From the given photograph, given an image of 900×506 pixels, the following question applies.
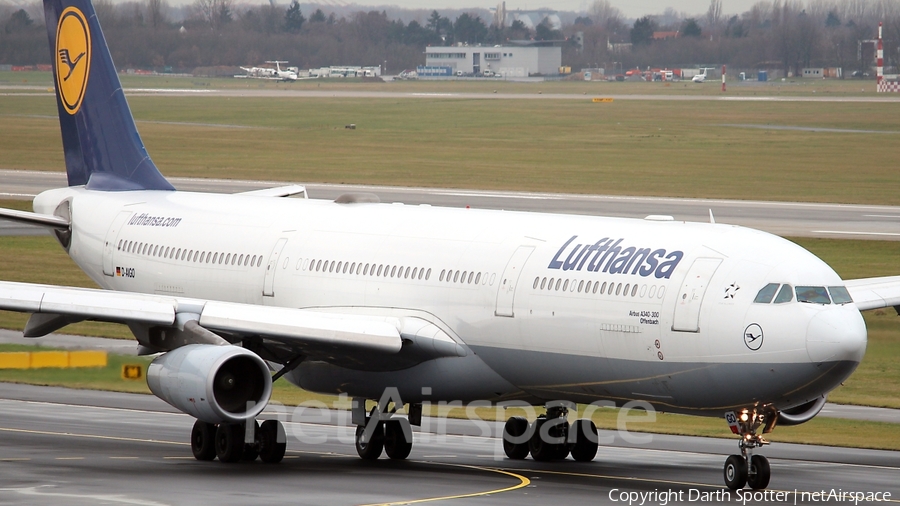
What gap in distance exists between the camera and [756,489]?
2225cm

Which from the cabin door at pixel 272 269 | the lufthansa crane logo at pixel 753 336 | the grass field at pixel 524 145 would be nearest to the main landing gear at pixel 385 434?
the cabin door at pixel 272 269

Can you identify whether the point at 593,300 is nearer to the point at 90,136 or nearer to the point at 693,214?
the point at 90,136

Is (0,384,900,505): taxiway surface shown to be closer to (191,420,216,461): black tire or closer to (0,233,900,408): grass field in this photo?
(191,420,216,461): black tire

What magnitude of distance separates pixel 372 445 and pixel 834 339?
9.91 metres

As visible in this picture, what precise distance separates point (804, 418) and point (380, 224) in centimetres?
924

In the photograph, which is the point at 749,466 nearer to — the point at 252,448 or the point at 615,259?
the point at 615,259

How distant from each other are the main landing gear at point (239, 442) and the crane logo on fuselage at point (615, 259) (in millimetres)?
6219

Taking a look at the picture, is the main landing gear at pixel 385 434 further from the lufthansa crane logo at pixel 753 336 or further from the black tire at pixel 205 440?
the lufthansa crane logo at pixel 753 336

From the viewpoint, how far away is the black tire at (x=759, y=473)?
72.5 feet

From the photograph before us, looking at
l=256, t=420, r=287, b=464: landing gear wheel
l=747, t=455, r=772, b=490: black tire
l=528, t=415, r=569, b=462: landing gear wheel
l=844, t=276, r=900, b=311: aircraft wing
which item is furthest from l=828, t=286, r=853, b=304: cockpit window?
l=256, t=420, r=287, b=464: landing gear wheel

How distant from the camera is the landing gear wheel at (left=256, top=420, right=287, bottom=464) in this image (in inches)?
1041

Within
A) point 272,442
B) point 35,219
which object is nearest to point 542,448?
point 272,442

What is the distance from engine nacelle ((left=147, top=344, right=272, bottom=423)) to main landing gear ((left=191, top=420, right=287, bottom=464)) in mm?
1991

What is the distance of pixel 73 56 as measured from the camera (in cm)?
3594
